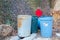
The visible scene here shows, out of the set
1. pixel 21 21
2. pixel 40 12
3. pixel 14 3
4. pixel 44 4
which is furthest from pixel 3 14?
pixel 44 4

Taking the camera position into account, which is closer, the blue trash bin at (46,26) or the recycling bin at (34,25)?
the blue trash bin at (46,26)

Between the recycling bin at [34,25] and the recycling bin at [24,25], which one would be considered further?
the recycling bin at [34,25]

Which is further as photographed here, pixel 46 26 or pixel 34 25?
pixel 34 25

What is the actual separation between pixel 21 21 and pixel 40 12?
3.36 feet

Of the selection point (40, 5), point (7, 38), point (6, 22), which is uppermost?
point (40, 5)

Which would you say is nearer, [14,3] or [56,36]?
[56,36]

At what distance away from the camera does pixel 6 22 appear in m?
3.91

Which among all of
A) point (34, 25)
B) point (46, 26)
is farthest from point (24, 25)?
point (46, 26)

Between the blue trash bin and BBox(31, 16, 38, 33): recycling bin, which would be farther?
BBox(31, 16, 38, 33): recycling bin

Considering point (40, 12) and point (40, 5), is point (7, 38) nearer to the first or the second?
point (40, 12)

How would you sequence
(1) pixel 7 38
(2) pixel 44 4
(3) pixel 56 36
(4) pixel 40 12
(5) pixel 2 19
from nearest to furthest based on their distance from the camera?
(1) pixel 7 38
(3) pixel 56 36
(5) pixel 2 19
(4) pixel 40 12
(2) pixel 44 4

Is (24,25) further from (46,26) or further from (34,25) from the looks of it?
(46,26)

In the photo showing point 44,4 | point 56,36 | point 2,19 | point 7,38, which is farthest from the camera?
point 44,4

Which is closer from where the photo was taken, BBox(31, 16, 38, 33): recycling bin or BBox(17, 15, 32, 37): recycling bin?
BBox(17, 15, 32, 37): recycling bin
